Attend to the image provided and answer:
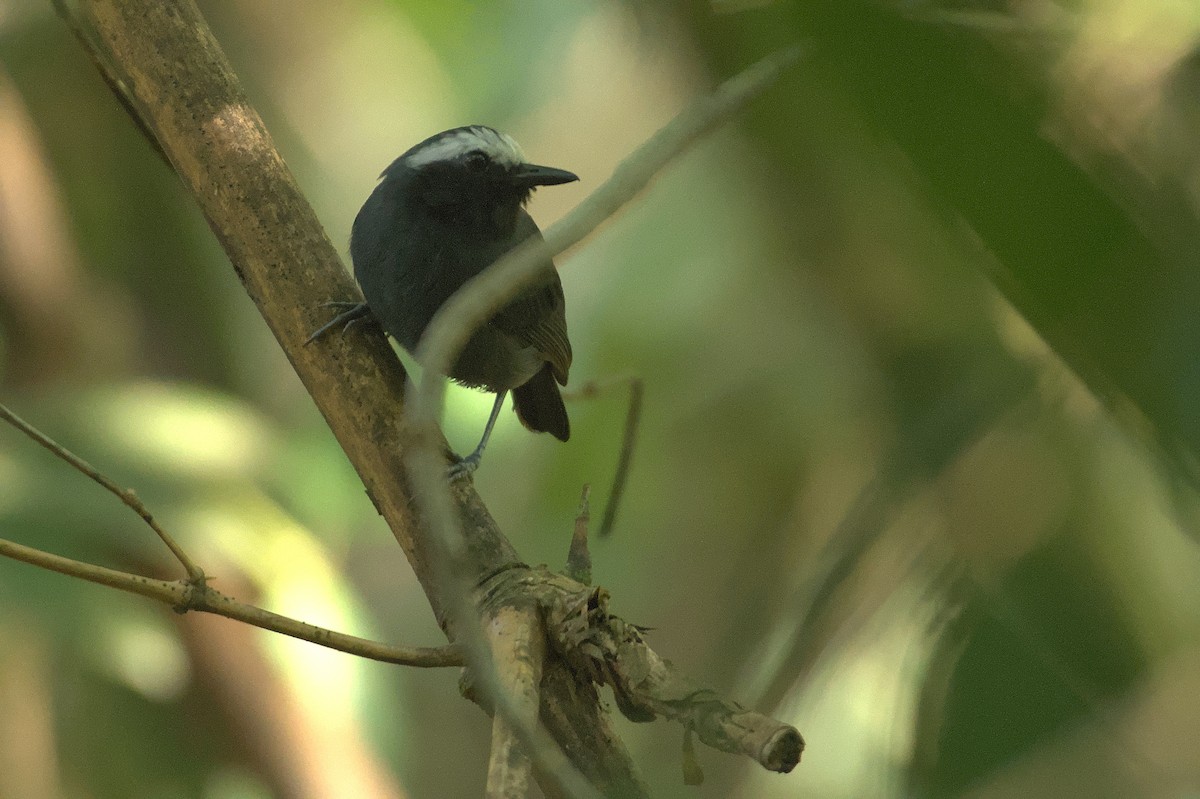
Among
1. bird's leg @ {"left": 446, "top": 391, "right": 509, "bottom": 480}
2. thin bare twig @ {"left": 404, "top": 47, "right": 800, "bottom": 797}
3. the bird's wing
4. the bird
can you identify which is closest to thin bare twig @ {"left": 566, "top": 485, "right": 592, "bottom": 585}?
bird's leg @ {"left": 446, "top": 391, "right": 509, "bottom": 480}

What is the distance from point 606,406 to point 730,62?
6.95 feet

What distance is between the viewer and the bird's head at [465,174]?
3207 mm

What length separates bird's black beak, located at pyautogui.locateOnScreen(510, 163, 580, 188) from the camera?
127 inches

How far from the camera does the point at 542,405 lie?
3.73m

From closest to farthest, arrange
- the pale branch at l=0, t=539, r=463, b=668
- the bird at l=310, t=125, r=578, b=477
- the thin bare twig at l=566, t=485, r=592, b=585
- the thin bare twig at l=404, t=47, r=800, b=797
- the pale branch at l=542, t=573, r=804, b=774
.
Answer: the thin bare twig at l=404, t=47, r=800, b=797
the pale branch at l=542, t=573, r=804, b=774
the pale branch at l=0, t=539, r=463, b=668
the thin bare twig at l=566, t=485, r=592, b=585
the bird at l=310, t=125, r=578, b=477

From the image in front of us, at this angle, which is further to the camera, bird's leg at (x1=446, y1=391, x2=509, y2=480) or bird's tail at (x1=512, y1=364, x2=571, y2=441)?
bird's tail at (x1=512, y1=364, x2=571, y2=441)

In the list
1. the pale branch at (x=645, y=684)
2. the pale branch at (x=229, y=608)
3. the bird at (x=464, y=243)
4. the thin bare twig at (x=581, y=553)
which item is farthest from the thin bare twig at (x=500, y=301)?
the bird at (x=464, y=243)

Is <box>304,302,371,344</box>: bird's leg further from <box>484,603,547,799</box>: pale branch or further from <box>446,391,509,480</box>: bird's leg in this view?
<box>484,603,547,799</box>: pale branch

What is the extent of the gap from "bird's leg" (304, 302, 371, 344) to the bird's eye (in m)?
0.94

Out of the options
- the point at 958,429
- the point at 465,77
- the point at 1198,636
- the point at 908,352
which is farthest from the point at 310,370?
the point at 1198,636

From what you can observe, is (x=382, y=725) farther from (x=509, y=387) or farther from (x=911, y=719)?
(x=911, y=719)

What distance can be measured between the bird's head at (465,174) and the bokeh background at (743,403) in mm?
239

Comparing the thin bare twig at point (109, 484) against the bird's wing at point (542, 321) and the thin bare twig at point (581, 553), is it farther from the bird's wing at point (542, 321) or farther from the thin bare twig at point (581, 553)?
the bird's wing at point (542, 321)

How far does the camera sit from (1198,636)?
1.84 ft
